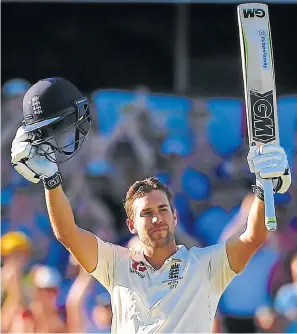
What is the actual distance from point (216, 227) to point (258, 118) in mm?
4321

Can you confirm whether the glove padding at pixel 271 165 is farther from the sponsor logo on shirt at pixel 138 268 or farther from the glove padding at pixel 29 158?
the glove padding at pixel 29 158

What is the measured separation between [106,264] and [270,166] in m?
0.86

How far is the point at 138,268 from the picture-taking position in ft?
13.0

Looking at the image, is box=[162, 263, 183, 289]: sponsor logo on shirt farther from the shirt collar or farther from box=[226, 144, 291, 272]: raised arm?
box=[226, 144, 291, 272]: raised arm

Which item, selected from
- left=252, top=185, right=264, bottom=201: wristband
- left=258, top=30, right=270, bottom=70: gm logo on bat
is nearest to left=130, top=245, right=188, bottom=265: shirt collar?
left=252, top=185, right=264, bottom=201: wristband

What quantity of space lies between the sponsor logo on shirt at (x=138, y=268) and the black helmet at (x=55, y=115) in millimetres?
560

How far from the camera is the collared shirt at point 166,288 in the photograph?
381cm

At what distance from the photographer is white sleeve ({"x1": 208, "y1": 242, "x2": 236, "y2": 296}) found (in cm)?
392

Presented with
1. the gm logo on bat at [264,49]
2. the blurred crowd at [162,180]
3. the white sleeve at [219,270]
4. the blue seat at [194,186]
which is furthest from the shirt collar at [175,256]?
the blue seat at [194,186]

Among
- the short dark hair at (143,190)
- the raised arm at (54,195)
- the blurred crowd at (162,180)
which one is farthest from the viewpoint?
the blurred crowd at (162,180)

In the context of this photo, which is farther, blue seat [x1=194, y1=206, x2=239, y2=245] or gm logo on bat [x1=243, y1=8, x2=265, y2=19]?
blue seat [x1=194, y1=206, x2=239, y2=245]

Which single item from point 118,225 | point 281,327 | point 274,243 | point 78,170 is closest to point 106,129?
point 78,170

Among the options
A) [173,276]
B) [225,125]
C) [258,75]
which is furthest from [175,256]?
[225,125]

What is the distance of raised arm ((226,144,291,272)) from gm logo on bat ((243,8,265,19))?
24.9 inches
